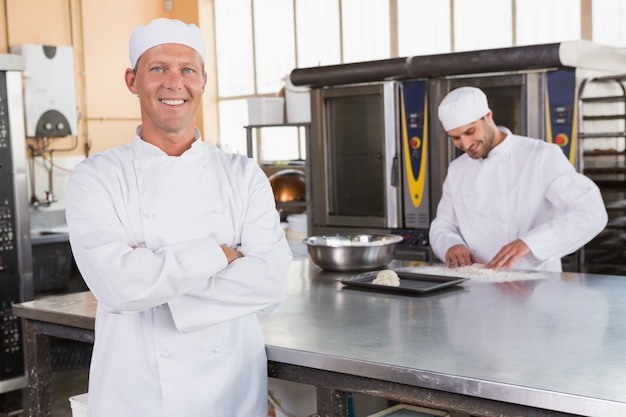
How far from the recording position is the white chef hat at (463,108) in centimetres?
346

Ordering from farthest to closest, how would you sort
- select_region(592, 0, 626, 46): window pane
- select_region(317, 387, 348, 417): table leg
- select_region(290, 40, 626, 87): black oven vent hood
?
select_region(592, 0, 626, 46): window pane < select_region(290, 40, 626, 87): black oven vent hood < select_region(317, 387, 348, 417): table leg

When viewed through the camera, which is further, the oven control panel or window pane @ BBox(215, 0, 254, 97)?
window pane @ BBox(215, 0, 254, 97)

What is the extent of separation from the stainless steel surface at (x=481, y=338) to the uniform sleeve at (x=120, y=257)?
36 centimetres

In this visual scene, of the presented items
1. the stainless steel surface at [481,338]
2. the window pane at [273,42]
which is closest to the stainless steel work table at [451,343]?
the stainless steel surface at [481,338]

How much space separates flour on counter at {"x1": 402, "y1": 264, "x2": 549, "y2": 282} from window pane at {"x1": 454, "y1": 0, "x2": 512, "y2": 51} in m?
4.41

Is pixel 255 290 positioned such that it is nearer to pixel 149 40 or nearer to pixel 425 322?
pixel 425 322

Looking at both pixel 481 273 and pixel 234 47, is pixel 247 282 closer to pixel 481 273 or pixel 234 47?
pixel 481 273

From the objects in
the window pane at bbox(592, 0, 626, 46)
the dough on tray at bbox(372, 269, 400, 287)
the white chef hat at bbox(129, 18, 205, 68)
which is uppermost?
the window pane at bbox(592, 0, 626, 46)

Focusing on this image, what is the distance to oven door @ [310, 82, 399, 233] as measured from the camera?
5.21 m

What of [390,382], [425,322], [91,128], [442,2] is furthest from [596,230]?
[91,128]

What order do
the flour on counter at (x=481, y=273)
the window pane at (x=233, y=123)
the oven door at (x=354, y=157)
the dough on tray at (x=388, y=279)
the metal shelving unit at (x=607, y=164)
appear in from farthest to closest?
the window pane at (x=233, y=123) < the oven door at (x=354, y=157) < the metal shelving unit at (x=607, y=164) < the flour on counter at (x=481, y=273) < the dough on tray at (x=388, y=279)

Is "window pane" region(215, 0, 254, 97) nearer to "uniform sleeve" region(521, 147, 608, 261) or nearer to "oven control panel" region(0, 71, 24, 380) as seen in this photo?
"oven control panel" region(0, 71, 24, 380)

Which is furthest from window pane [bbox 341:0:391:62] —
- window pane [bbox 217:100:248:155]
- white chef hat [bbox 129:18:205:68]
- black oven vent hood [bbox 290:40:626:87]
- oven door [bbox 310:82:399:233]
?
white chef hat [bbox 129:18:205:68]

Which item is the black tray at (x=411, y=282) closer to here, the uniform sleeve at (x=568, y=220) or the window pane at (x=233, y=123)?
the uniform sleeve at (x=568, y=220)
